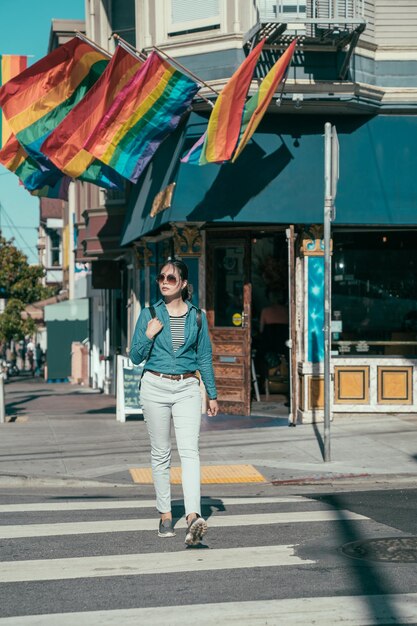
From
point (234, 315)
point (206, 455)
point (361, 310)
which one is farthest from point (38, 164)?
point (206, 455)

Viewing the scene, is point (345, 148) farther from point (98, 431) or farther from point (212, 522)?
point (212, 522)

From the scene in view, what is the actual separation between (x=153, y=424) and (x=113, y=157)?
8562mm

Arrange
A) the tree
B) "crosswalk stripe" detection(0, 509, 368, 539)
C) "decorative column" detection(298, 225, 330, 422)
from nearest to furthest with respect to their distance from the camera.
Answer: "crosswalk stripe" detection(0, 509, 368, 539) < "decorative column" detection(298, 225, 330, 422) < the tree

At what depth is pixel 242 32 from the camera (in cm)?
1580

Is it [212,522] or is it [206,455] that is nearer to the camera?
[212,522]

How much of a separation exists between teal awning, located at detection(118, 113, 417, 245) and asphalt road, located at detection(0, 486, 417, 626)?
262 inches

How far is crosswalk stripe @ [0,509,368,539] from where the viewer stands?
8133 mm

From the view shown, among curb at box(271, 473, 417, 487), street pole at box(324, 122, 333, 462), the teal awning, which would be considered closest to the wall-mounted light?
the teal awning

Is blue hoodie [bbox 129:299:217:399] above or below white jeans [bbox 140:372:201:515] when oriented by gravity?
above

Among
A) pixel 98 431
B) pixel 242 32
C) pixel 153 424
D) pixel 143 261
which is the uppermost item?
pixel 242 32

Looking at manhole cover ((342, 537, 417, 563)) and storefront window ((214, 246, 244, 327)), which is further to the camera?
storefront window ((214, 246, 244, 327))

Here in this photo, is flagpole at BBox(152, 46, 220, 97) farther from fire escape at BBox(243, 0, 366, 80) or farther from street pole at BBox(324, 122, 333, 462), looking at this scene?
street pole at BBox(324, 122, 333, 462)

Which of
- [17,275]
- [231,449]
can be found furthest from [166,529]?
[17,275]

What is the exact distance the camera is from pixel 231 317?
16984mm
